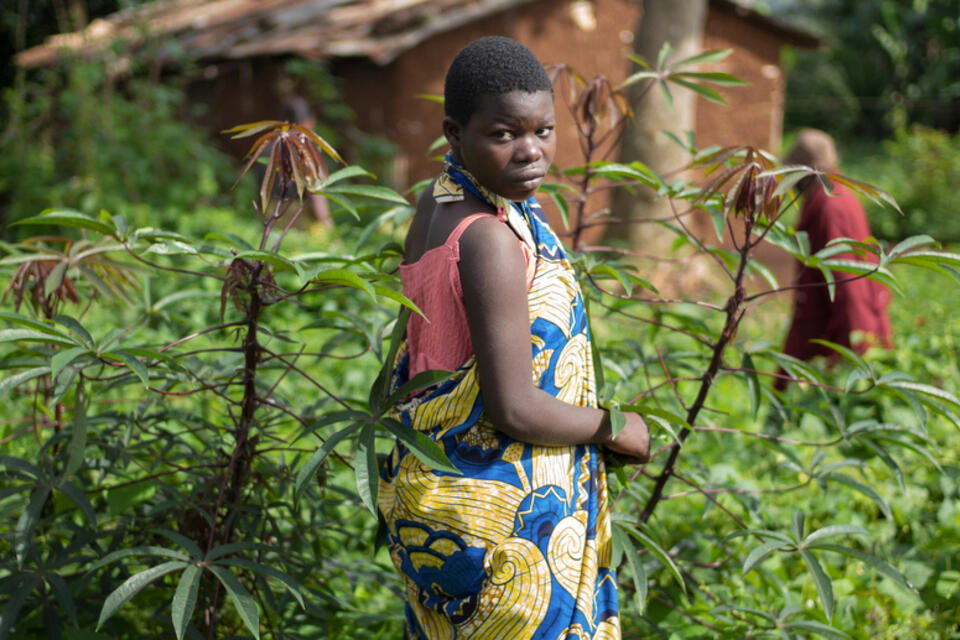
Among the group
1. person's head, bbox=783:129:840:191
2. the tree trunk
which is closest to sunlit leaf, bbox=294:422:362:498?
person's head, bbox=783:129:840:191

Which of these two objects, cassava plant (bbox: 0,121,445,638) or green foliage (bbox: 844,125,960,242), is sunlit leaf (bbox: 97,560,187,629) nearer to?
cassava plant (bbox: 0,121,445,638)

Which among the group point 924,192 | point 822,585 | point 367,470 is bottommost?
point 924,192

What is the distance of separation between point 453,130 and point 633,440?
1.79 feet

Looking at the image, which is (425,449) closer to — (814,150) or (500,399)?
(500,399)

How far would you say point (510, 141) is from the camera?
3.87 ft

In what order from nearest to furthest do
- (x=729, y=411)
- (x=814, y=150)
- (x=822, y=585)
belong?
(x=822, y=585)
(x=729, y=411)
(x=814, y=150)

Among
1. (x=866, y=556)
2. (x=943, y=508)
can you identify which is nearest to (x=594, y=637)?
(x=866, y=556)

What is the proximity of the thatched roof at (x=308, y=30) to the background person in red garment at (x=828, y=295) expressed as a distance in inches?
173

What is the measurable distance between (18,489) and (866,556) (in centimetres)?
156

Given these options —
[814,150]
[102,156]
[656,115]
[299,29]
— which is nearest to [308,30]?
[299,29]

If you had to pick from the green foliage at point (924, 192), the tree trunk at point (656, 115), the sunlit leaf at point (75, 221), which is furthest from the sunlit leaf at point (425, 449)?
the green foliage at point (924, 192)

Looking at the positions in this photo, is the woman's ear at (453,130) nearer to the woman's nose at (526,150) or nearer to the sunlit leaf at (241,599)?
the woman's nose at (526,150)

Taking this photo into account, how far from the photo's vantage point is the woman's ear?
122cm

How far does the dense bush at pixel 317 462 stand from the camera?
142cm
